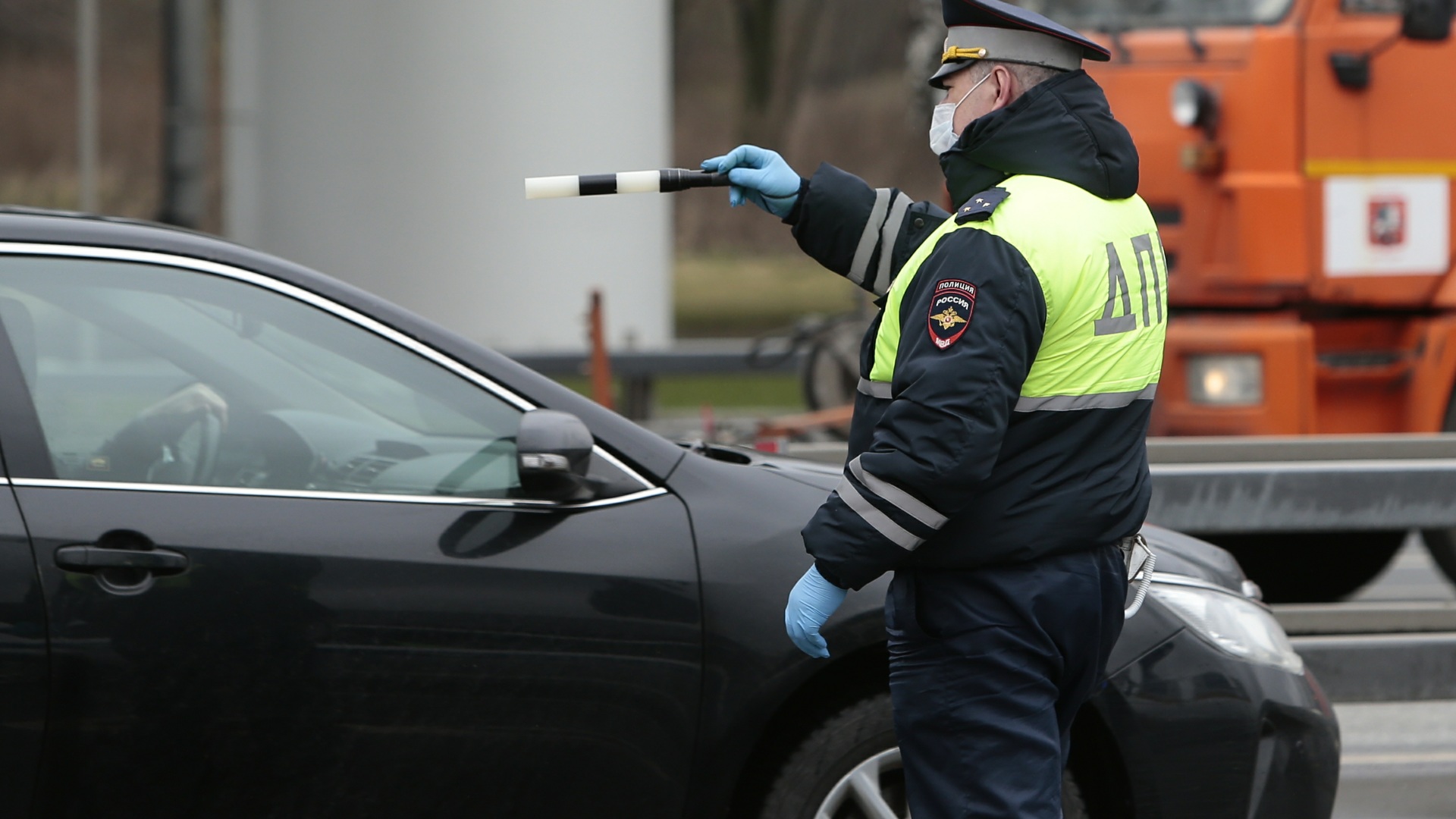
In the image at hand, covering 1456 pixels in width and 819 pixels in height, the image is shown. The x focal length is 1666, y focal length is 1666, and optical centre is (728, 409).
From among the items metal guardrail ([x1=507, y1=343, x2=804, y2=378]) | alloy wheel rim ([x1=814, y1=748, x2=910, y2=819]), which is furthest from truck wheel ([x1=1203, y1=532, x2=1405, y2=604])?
alloy wheel rim ([x1=814, y1=748, x2=910, y2=819])

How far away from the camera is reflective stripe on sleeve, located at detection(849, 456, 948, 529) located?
2.54 m

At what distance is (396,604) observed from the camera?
308 centimetres

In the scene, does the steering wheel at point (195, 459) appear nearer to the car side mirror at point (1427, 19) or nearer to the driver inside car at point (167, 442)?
the driver inside car at point (167, 442)

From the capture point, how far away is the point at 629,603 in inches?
125

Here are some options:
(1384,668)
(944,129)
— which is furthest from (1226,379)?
(944,129)

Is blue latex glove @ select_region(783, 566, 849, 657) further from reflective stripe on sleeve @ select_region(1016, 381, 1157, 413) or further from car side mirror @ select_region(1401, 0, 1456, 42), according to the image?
car side mirror @ select_region(1401, 0, 1456, 42)

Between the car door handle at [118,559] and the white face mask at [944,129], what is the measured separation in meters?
1.52

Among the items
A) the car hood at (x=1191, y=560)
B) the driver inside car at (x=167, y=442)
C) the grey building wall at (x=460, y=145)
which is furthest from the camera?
the grey building wall at (x=460, y=145)

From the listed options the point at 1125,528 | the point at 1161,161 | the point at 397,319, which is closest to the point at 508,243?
the point at 1161,161

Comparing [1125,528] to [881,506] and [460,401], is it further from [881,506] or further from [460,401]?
[460,401]

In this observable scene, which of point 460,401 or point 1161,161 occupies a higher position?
point 1161,161

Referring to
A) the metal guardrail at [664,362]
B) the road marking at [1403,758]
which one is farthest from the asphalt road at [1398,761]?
the metal guardrail at [664,362]

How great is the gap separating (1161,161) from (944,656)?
172 inches

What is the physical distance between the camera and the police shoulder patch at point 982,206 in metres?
2.59
